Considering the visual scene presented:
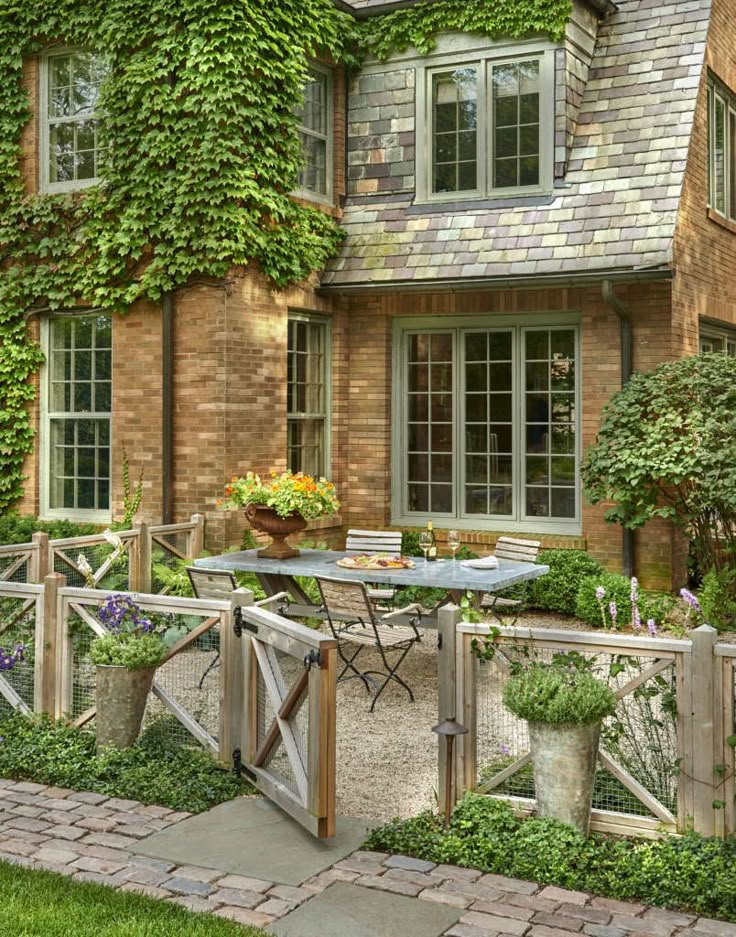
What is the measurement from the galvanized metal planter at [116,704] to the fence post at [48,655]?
0.55m

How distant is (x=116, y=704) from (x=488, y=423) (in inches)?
267

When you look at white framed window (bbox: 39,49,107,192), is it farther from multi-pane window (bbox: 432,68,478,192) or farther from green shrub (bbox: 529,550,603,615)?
green shrub (bbox: 529,550,603,615)

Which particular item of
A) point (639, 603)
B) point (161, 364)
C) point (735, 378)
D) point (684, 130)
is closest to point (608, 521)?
point (639, 603)

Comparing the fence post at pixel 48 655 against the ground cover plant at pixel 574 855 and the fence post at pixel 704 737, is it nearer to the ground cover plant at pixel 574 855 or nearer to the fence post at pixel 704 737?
the ground cover plant at pixel 574 855

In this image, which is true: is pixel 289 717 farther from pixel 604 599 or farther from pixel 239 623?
pixel 604 599

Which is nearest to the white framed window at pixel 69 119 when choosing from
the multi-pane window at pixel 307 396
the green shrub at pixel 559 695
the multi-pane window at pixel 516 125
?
the multi-pane window at pixel 307 396

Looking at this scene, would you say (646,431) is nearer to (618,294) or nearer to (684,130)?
(618,294)

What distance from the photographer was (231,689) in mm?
6164

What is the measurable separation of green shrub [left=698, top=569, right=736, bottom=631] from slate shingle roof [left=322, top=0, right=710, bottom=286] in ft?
9.83

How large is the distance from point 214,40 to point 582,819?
8.40m

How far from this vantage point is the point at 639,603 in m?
10.1

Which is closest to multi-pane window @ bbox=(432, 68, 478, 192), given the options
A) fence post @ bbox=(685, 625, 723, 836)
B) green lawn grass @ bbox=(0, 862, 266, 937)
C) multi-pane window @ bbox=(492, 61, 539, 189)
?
multi-pane window @ bbox=(492, 61, 539, 189)

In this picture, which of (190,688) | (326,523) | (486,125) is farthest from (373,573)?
(486,125)

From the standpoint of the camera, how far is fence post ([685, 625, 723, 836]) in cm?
491
